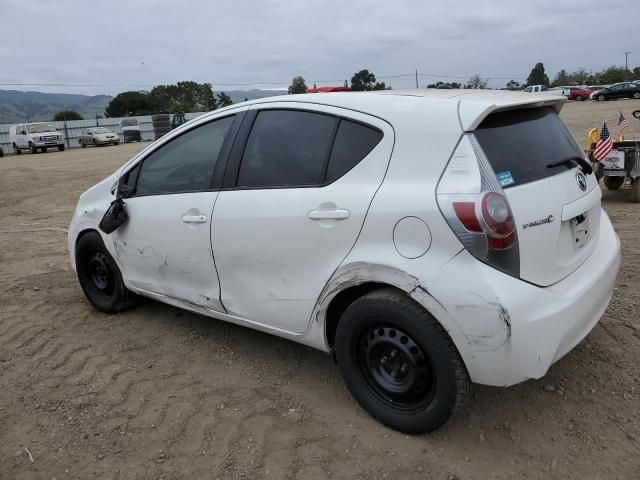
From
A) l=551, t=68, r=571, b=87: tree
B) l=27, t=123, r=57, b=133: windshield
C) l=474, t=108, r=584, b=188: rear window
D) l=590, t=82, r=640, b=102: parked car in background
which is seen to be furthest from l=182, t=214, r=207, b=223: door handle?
l=551, t=68, r=571, b=87: tree

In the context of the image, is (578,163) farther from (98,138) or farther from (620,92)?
(620,92)

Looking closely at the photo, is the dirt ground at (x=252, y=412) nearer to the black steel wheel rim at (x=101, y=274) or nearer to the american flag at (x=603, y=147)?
the black steel wheel rim at (x=101, y=274)

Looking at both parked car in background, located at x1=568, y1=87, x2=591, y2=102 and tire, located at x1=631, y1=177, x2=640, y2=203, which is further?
parked car in background, located at x1=568, y1=87, x2=591, y2=102

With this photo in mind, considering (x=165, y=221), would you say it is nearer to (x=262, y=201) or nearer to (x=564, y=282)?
(x=262, y=201)

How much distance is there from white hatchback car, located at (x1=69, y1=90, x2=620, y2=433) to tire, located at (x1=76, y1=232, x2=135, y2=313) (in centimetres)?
105

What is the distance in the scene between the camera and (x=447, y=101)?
2580mm

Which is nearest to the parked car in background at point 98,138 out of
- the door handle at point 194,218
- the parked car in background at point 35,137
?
the parked car in background at point 35,137

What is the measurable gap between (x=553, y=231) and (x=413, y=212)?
66 centimetres

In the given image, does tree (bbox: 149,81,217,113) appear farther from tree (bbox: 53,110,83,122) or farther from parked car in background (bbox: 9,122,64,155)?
parked car in background (bbox: 9,122,64,155)

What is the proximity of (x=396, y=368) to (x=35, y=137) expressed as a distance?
3420cm

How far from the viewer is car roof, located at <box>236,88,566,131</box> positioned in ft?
8.11

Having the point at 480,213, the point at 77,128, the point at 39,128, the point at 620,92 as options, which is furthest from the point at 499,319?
the point at 620,92

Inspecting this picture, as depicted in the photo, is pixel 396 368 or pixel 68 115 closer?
pixel 396 368

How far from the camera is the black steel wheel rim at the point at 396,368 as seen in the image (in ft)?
8.34
